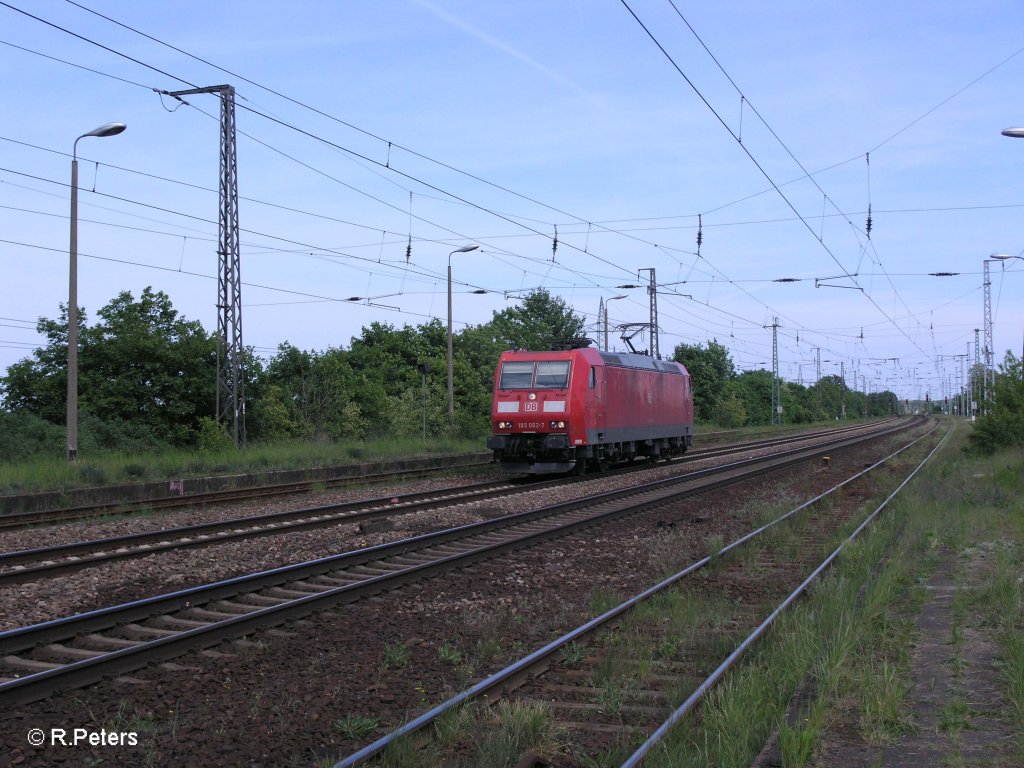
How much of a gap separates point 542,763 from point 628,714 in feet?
3.60

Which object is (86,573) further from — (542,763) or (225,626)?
(542,763)

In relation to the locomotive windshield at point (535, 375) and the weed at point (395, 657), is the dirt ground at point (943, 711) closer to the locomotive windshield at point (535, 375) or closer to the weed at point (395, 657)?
the weed at point (395, 657)

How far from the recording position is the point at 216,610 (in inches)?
324

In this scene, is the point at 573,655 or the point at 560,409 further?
the point at 560,409

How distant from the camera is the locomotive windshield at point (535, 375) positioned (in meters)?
22.2

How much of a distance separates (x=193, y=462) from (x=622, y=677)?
54.4 feet

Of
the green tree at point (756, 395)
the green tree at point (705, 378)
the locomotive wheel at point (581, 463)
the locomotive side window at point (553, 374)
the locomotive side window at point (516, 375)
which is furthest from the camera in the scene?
the green tree at point (756, 395)

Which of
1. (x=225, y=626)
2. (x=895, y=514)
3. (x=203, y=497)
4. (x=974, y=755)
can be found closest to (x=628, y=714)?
(x=974, y=755)

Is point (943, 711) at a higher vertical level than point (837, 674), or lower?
lower

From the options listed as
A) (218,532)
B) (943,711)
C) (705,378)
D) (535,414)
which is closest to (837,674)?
(943,711)

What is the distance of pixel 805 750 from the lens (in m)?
4.73

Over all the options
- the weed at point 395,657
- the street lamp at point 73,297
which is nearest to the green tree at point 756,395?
the street lamp at point 73,297

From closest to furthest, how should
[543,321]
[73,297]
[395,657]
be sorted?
[395,657] < [73,297] < [543,321]

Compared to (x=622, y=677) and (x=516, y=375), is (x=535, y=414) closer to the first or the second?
(x=516, y=375)
